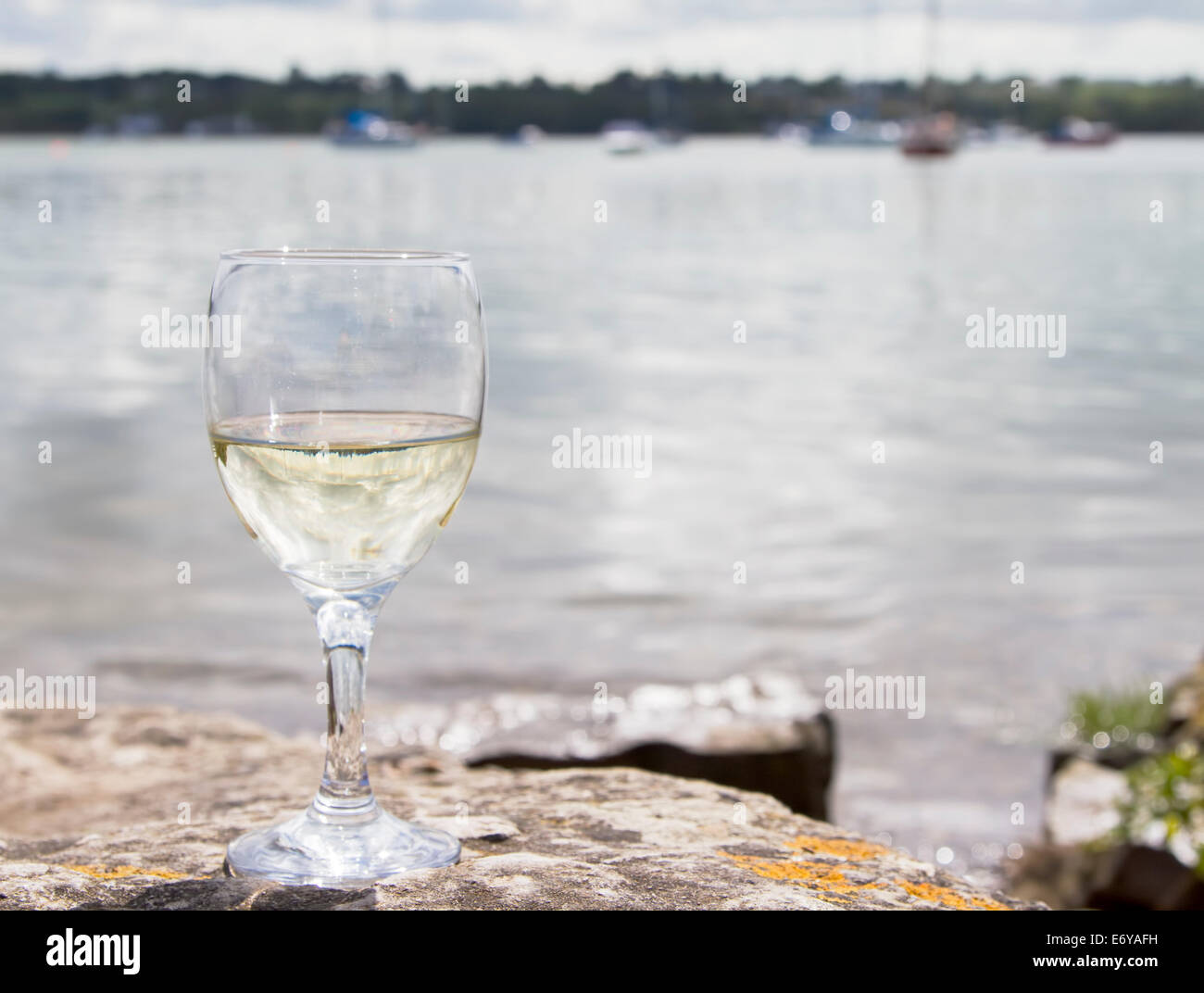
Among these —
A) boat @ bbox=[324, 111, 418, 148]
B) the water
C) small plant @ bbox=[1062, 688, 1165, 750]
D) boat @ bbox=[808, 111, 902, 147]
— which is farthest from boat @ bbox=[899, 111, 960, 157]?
small plant @ bbox=[1062, 688, 1165, 750]

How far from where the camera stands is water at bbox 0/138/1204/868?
8.84m

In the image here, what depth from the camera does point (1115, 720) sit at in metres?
7.93

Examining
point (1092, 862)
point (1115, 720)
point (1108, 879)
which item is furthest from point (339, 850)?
point (1115, 720)

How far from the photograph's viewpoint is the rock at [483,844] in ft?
4.58

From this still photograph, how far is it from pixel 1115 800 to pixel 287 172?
271 ft

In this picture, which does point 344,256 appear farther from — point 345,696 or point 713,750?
point 713,750

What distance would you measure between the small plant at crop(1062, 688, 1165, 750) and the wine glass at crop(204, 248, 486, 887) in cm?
690

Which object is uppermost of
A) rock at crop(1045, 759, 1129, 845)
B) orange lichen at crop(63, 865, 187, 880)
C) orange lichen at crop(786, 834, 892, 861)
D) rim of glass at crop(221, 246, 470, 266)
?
rim of glass at crop(221, 246, 470, 266)

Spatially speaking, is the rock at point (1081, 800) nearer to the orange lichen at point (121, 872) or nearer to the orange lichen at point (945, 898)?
the orange lichen at point (945, 898)

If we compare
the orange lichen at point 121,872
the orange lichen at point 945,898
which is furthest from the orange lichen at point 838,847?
the orange lichen at point 121,872

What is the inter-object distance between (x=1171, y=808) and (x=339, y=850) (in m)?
3.42

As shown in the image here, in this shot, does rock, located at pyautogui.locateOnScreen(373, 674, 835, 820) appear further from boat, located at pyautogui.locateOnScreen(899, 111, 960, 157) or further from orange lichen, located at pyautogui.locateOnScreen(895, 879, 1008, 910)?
boat, located at pyautogui.locateOnScreen(899, 111, 960, 157)

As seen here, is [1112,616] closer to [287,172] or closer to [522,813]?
[522,813]
